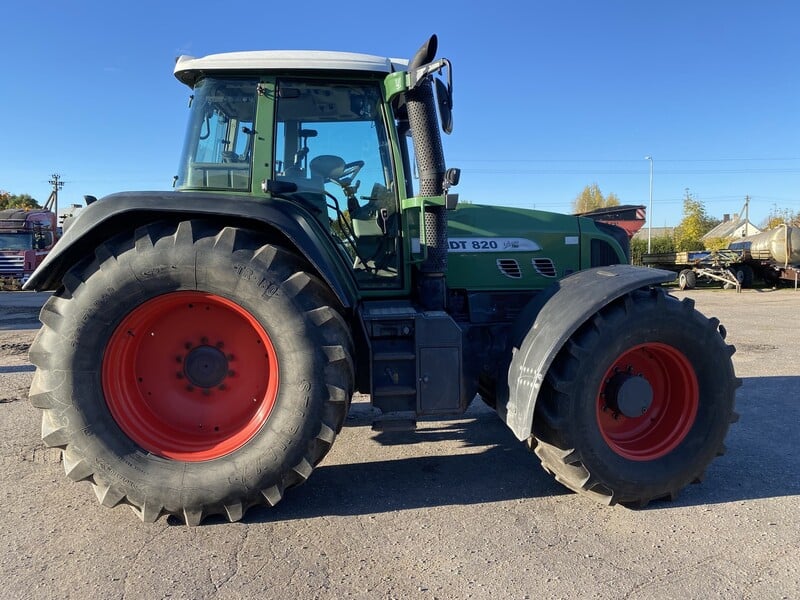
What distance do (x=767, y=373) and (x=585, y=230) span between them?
13.4 ft

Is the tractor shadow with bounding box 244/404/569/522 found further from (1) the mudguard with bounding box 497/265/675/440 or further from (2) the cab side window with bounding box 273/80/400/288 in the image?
A: (2) the cab side window with bounding box 273/80/400/288

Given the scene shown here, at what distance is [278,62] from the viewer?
10.6ft

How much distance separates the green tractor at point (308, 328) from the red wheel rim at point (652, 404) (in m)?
0.01

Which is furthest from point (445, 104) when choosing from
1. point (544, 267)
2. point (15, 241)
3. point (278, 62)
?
point (15, 241)

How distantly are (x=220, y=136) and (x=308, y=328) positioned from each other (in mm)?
1441

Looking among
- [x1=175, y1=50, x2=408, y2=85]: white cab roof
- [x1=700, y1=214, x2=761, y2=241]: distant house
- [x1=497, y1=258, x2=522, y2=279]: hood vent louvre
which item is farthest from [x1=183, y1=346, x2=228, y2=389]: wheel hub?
[x1=700, y1=214, x2=761, y2=241]: distant house

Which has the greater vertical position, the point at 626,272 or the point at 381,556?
the point at 626,272

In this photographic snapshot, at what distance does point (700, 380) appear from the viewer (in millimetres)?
3266

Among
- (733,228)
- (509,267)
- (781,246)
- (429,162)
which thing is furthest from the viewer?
(733,228)

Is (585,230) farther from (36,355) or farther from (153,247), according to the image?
(36,355)

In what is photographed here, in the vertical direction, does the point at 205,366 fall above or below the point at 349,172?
below

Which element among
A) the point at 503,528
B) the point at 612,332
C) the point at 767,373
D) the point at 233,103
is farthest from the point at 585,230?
the point at 767,373

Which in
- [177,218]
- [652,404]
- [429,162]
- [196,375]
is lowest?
[652,404]

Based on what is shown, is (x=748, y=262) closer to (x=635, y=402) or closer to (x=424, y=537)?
(x=635, y=402)
